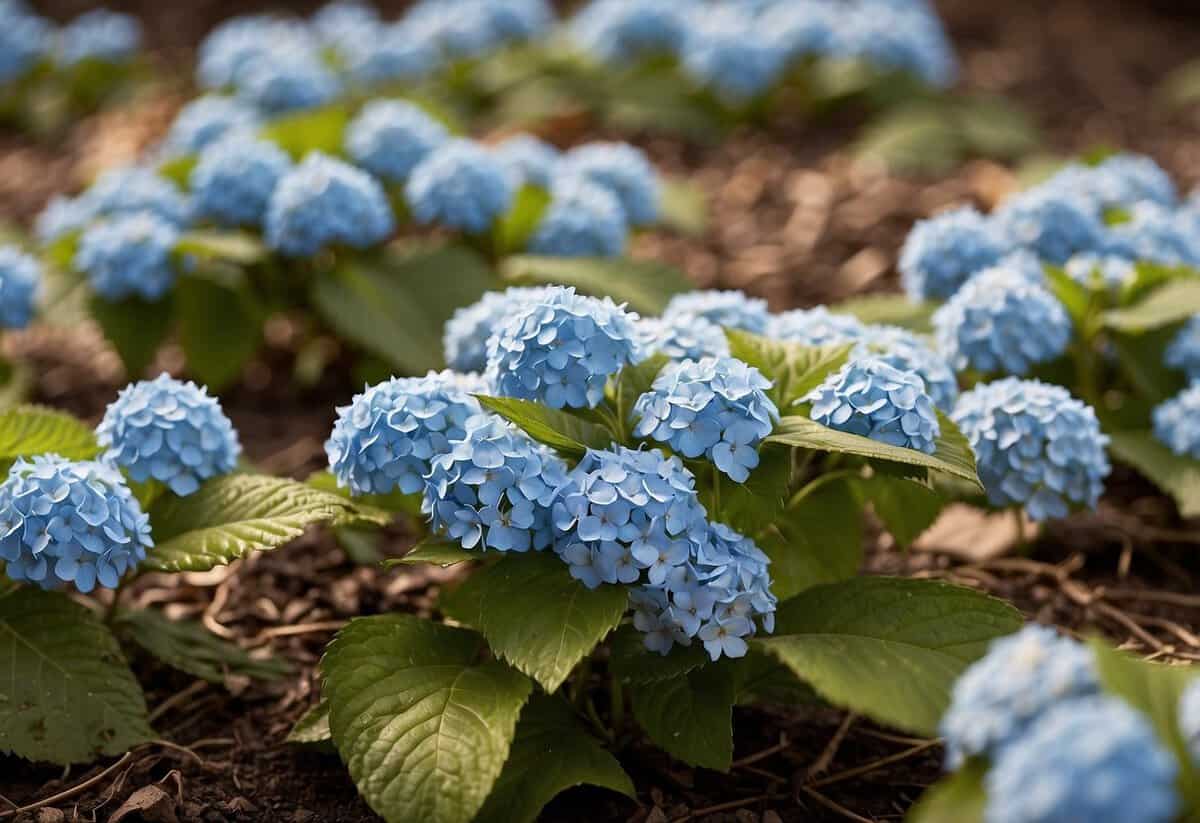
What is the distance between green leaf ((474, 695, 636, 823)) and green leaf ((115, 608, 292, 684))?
2.05ft

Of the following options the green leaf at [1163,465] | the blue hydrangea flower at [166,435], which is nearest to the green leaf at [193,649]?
the blue hydrangea flower at [166,435]

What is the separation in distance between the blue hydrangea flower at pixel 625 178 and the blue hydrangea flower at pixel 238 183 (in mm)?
831

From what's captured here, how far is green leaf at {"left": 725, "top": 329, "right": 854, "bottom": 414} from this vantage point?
2230mm

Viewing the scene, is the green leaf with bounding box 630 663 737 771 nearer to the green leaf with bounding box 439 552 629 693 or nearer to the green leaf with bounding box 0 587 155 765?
the green leaf with bounding box 439 552 629 693

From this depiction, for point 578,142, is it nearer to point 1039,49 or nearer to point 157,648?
point 1039,49

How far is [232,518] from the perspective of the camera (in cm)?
223

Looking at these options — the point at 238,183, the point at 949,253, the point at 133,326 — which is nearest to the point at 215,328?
the point at 133,326

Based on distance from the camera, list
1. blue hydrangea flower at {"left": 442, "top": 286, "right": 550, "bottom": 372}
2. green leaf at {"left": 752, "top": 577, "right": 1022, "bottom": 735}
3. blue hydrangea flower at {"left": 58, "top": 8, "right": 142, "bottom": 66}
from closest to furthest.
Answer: green leaf at {"left": 752, "top": 577, "right": 1022, "bottom": 735} → blue hydrangea flower at {"left": 442, "top": 286, "right": 550, "bottom": 372} → blue hydrangea flower at {"left": 58, "top": 8, "right": 142, "bottom": 66}

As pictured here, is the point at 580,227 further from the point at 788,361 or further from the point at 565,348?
the point at 565,348

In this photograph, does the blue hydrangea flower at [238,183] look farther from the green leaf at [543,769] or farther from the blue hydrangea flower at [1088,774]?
the blue hydrangea flower at [1088,774]

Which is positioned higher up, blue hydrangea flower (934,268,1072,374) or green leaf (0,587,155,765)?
blue hydrangea flower (934,268,1072,374)

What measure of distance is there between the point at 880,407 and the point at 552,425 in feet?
1.63

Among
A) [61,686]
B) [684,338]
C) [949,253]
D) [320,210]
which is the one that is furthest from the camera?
[320,210]

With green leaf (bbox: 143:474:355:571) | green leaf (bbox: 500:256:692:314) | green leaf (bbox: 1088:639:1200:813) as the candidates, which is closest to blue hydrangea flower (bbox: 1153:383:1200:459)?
green leaf (bbox: 1088:639:1200:813)
